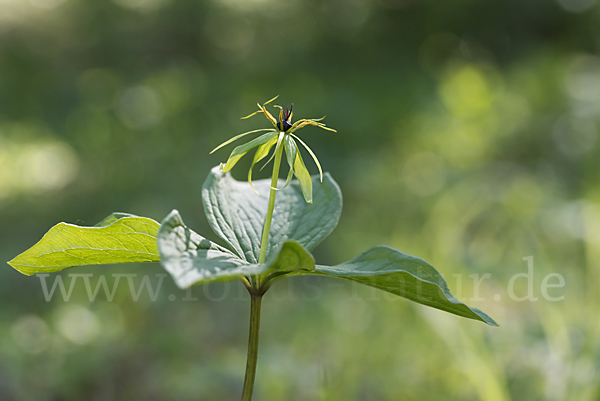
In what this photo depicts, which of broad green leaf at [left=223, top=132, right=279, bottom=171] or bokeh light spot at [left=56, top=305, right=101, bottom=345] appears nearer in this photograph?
broad green leaf at [left=223, top=132, right=279, bottom=171]

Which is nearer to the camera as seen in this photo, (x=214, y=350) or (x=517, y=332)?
(x=517, y=332)

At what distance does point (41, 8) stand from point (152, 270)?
1.86 metres

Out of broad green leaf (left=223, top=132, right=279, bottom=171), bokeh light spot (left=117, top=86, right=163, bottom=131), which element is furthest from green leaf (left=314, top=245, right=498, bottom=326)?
bokeh light spot (left=117, top=86, right=163, bottom=131)

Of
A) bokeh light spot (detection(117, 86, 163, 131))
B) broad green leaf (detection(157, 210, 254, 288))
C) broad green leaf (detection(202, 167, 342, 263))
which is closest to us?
broad green leaf (detection(157, 210, 254, 288))

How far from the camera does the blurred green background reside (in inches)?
41.4

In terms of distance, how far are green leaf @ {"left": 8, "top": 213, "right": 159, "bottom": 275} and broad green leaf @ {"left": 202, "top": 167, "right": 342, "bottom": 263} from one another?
0.25 feet

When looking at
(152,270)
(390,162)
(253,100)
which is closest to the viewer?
(152,270)

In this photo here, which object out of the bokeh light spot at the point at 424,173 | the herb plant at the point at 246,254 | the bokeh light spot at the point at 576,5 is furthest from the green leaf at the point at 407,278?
the bokeh light spot at the point at 576,5

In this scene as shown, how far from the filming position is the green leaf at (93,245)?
0.36 meters

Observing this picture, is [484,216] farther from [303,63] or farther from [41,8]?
[41,8]

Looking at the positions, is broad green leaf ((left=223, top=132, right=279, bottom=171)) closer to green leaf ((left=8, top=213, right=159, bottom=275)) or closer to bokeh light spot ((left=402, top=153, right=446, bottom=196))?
green leaf ((left=8, top=213, right=159, bottom=275))

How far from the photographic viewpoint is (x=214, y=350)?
1.38 meters

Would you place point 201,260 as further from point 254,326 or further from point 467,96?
point 467,96

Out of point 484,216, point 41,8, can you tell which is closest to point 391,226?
point 484,216
